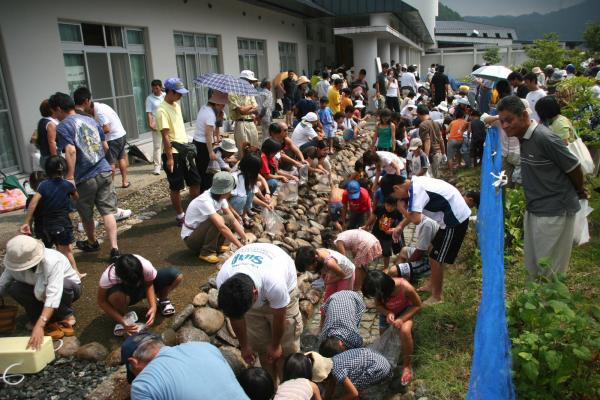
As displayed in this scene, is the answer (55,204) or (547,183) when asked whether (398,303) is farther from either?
(55,204)

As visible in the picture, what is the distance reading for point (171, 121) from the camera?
586cm

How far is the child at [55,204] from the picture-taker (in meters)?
4.31

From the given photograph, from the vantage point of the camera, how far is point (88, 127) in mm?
4863

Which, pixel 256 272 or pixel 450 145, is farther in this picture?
pixel 450 145

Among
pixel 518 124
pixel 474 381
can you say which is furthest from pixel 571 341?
pixel 518 124

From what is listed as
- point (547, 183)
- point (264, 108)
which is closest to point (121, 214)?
point (264, 108)

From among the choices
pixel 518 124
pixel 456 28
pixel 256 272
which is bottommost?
pixel 256 272

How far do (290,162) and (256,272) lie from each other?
504cm

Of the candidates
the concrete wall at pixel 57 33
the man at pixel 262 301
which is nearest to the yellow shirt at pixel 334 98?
the concrete wall at pixel 57 33

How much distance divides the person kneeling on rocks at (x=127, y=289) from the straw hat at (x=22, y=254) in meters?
0.53

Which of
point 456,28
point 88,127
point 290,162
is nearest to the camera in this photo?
point 88,127

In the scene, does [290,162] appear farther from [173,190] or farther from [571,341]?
[571,341]

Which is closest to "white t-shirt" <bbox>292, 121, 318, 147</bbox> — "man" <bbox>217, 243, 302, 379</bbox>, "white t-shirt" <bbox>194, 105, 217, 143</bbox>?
"white t-shirt" <bbox>194, 105, 217, 143</bbox>

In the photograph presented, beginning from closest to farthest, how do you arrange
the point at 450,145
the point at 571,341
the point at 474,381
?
the point at 474,381 < the point at 571,341 < the point at 450,145
